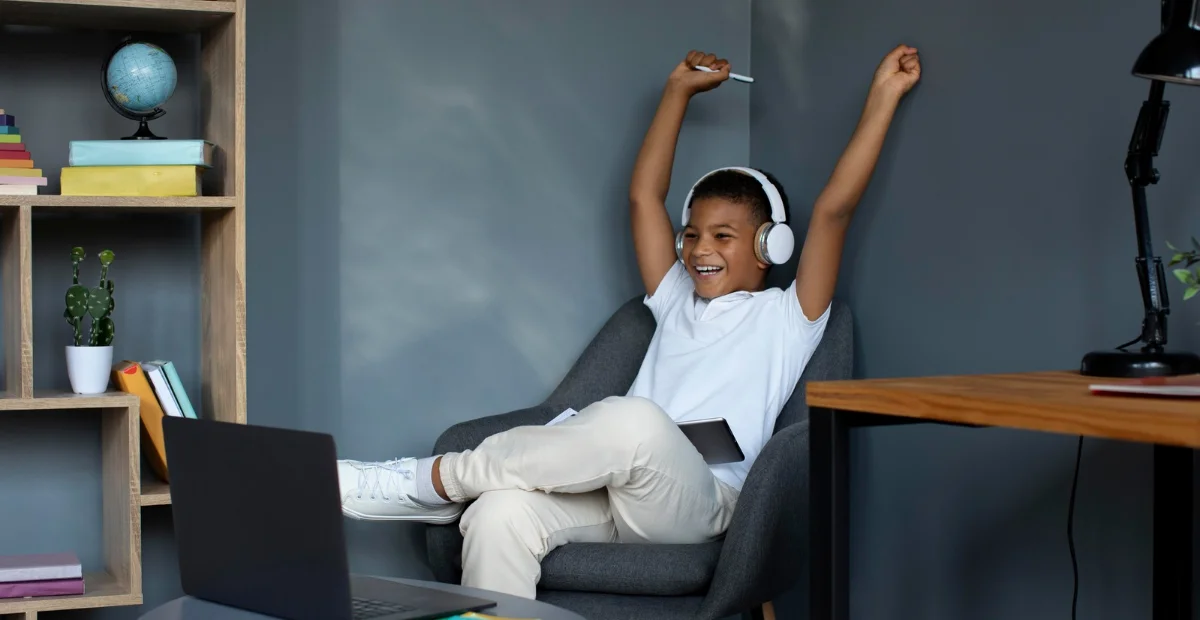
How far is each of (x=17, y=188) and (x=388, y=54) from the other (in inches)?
33.5

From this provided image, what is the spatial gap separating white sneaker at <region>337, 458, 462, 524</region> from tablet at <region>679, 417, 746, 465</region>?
449 millimetres

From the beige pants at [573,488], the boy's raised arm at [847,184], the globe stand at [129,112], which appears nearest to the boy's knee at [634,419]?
the beige pants at [573,488]

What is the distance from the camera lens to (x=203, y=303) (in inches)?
96.9

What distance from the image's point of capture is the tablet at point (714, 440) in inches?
86.4

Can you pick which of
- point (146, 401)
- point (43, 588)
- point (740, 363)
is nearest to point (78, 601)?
point (43, 588)

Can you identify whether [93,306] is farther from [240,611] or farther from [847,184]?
[847,184]

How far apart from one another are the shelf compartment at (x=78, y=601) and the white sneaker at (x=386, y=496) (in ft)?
1.38

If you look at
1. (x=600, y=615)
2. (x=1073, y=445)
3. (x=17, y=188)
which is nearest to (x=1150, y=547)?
(x=1073, y=445)

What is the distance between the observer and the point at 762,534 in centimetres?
190

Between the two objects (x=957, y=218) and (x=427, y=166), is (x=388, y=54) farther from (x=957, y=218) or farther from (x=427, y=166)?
(x=957, y=218)

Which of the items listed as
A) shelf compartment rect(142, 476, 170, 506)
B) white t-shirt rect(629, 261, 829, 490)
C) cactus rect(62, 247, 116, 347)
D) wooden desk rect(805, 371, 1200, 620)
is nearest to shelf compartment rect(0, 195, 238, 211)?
cactus rect(62, 247, 116, 347)

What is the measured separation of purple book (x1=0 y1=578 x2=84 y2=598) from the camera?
210cm

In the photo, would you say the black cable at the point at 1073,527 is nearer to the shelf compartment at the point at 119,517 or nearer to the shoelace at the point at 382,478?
the shoelace at the point at 382,478

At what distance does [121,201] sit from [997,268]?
5.05ft
